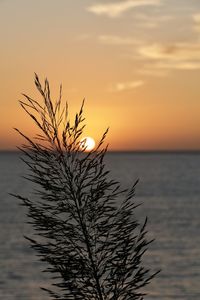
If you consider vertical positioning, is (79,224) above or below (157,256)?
above

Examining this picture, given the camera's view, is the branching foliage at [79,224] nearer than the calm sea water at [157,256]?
Yes

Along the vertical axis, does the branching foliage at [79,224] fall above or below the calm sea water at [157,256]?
above

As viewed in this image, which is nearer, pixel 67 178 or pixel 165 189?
pixel 67 178

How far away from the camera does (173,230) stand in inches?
3137

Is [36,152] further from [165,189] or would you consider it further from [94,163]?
[165,189]

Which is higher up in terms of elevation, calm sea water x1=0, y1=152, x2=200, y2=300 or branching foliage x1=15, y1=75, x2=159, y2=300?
branching foliage x1=15, y1=75, x2=159, y2=300

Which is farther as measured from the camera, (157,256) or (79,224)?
(157,256)

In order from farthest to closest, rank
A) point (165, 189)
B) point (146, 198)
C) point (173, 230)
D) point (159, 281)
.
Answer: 1. point (165, 189)
2. point (146, 198)
3. point (173, 230)
4. point (159, 281)

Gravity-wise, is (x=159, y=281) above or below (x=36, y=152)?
below

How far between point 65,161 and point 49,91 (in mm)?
854

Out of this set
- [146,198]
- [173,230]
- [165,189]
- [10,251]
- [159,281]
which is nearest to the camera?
[159,281]

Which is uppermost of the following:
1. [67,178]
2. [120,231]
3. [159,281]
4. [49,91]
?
[49,91]

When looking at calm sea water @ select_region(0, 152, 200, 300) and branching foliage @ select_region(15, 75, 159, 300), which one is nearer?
branching foliage @ select_region(15, 75, 159, 300)

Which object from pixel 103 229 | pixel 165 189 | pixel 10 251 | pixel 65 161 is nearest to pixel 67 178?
pixel 65 161
